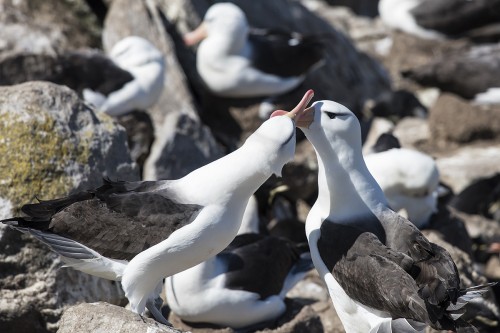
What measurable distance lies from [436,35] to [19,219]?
10.3 meters

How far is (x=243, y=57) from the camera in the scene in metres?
12.1

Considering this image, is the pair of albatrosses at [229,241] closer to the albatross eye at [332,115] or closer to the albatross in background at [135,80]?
the albatross eye at [332,115]

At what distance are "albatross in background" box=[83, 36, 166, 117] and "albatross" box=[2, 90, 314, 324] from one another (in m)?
3.85

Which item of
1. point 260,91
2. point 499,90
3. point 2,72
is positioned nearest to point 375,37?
point 499,90

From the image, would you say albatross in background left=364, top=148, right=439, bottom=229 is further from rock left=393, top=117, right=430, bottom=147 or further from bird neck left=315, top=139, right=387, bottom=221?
rock left=393, top=117, right=430, bottom=147

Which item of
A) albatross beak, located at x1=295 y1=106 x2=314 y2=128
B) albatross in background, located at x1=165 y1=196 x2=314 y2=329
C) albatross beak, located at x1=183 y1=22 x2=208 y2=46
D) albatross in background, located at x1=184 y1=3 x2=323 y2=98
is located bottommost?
albatross in background, located at x1=184 y1=3 x2=323 y2=98

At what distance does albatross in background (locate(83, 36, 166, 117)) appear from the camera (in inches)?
408

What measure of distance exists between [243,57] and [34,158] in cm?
516

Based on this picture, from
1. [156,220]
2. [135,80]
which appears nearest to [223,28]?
[135,80]

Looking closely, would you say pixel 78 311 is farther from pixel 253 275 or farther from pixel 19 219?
pixel 253 275

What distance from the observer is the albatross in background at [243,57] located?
38.9 ft

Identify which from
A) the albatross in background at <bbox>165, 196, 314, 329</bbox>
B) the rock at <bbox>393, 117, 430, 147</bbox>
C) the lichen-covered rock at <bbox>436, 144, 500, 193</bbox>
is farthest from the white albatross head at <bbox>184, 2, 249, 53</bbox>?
the albatross in background at <bbox>165, 196, 314, 329</bbox>

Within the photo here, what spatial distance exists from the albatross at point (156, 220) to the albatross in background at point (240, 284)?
1048 mm

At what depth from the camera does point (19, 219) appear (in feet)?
20.9
